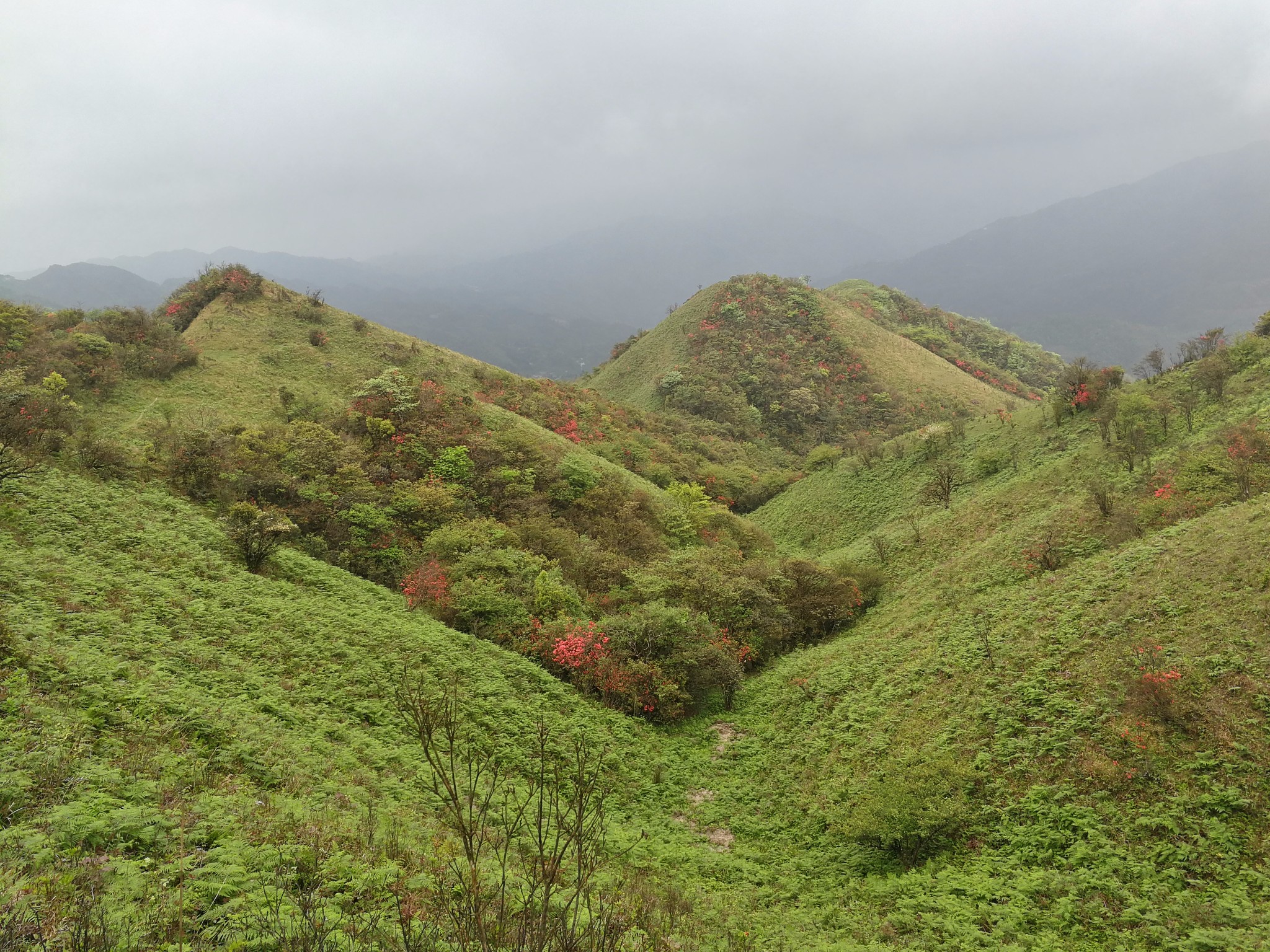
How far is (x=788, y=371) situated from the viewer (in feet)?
200

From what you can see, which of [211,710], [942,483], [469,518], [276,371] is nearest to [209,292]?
[276,371]

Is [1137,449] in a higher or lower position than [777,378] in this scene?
lower

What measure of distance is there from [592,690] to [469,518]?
937 centimetres

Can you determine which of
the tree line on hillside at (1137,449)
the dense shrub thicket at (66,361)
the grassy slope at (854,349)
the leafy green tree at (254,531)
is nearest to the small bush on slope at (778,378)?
the grassy slope at (854,349)

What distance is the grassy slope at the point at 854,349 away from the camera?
57562 mm

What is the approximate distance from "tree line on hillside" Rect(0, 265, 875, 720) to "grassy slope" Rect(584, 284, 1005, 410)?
35463 mm

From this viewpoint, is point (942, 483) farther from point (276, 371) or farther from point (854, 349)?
point (854, 349)

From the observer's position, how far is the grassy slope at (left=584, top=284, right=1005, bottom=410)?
57562 millimetres

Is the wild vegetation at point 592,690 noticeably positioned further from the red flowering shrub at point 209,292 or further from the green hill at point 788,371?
the green hill at point 788,371

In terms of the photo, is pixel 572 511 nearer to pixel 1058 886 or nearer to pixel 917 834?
pixel 917 834

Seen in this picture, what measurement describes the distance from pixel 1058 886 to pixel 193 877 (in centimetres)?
1007

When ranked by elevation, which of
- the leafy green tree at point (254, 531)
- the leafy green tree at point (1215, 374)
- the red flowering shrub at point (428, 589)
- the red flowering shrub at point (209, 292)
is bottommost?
the red flowering shrub at point (428, 589)

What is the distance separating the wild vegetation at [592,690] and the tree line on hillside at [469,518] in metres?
0.15

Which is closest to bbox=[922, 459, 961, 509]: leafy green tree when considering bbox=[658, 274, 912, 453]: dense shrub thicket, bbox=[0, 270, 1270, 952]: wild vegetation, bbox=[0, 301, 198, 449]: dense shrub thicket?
bbox=[0, 270, 1270, 952]: wild vegetation
